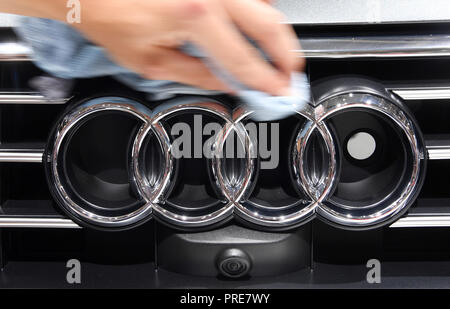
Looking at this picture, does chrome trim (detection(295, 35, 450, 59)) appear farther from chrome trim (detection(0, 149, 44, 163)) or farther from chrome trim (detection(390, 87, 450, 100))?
chrome trim (detection(0, 149, 44, 163))

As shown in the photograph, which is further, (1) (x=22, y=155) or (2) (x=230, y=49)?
(1) (x=22, y=155)

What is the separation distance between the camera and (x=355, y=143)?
125 centimetres

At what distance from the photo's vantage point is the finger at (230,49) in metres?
0.96

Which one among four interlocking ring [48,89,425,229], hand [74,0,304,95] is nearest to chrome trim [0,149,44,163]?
four interlocking ring [48,89,425,229]

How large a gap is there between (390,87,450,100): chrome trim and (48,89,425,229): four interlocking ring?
0.03 meters

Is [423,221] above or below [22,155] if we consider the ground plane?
below

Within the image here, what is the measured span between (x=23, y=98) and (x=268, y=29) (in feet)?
1.67

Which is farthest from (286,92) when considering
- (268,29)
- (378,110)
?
(378,110)

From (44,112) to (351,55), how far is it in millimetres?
646

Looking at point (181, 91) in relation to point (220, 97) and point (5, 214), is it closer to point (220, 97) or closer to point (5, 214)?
point (220, 97)

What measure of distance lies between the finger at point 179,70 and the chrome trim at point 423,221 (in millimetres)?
463

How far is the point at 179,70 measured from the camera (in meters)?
1.03

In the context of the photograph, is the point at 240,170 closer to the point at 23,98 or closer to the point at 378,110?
the point at 378,110

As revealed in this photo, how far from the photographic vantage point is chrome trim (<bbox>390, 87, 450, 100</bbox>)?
1196mm
